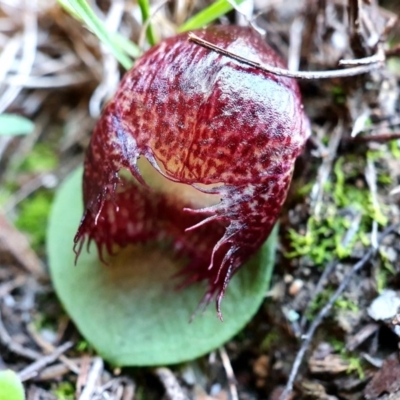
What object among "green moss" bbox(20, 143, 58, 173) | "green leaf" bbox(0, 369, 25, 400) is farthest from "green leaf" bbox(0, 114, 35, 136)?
"green leaf" bbox(0, 369, 25, 400)

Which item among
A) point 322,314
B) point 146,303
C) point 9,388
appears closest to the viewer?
point 9,388

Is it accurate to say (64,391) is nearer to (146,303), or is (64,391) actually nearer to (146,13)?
(146,303)

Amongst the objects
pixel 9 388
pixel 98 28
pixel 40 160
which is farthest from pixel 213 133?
pixel 40 160

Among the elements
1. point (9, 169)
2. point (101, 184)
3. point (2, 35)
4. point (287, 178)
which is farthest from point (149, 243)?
point (2, 35)

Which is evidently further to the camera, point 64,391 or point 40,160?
point 40,160

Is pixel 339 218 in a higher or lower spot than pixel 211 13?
lower

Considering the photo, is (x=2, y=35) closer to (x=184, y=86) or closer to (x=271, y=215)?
(x=184, y=86)

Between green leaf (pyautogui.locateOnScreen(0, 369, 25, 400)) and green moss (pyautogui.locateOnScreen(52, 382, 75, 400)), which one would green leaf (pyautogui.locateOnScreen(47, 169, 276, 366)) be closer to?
green moss (pyautogui.locateOnScreen(52, 382, 75, 400))

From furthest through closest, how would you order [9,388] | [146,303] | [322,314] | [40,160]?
[40,160]
[146,303]
[322,314]
[9,388]
